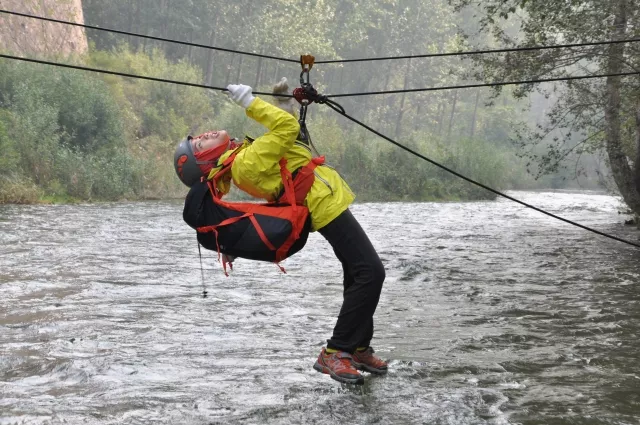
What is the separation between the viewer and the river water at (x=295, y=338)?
5059 mm

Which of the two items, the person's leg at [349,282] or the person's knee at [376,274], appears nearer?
the person's knee at [376,274]

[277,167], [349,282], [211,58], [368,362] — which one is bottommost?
[368,362]

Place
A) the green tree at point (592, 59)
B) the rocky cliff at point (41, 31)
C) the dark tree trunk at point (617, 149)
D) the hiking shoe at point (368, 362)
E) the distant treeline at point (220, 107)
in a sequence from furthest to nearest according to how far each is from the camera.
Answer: the rocky cliff at point (41, 31) < the distant treeline at point (220, 107) < the dark tree trunk at point (617, 149) < the green tree at point (592, 59) < the hiking shoe at point (368, 362)

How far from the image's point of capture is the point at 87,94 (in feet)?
107

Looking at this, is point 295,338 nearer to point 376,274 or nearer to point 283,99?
point 376,274

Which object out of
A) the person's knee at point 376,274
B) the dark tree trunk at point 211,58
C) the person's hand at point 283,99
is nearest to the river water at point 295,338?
the person's knee at point 376,274

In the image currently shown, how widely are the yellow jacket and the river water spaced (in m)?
1.28

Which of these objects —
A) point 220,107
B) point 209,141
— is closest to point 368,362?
point 209,141

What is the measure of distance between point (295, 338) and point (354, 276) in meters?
1.77

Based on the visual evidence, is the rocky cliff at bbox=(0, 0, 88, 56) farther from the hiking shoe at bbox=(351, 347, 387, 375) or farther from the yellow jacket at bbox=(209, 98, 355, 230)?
the hiking shoe at bbox=(351, 347, 387, 375)

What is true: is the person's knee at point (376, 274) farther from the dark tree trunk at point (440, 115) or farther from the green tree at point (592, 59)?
the dark tree trunk at point (440, 115)

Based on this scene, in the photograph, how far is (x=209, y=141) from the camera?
582cm

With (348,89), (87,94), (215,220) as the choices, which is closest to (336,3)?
(348,89)

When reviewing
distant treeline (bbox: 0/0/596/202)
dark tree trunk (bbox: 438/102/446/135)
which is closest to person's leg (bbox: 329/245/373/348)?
distant treeline (bbox: 0/0/596/202)
